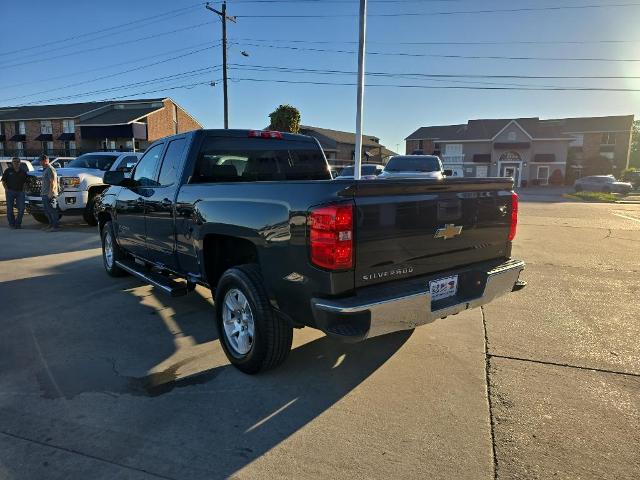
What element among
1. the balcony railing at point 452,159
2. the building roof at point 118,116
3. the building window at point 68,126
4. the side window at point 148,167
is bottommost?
the side window at point 148,167

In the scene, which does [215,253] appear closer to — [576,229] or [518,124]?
[576,229]

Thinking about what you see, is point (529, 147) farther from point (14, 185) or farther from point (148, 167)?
point (148, 167)

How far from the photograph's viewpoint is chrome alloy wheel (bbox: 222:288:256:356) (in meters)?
3.67

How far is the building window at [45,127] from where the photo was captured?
55938mm

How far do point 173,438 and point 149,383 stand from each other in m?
0.85

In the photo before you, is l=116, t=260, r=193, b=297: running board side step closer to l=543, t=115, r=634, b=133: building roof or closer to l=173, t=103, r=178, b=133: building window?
l=173, t=103, r=178, b=133: building window

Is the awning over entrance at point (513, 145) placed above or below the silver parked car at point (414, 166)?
above

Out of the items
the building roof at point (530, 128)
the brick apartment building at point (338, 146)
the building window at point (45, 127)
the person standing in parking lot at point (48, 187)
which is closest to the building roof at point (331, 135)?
the brick apartment building at point (338, 146)

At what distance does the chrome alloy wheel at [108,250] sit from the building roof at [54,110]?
170 feet

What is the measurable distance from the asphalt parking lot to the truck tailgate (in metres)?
0.93

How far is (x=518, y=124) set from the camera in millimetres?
49562

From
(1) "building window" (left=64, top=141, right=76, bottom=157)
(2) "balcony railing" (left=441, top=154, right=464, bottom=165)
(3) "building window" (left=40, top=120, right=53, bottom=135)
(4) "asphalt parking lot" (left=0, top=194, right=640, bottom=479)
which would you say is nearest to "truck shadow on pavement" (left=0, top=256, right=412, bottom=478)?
(4) "asphalt parking lot" (left=0, top=194, right=640, bottom=479)

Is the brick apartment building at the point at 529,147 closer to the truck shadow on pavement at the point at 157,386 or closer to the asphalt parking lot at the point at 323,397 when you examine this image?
the asphalt parking lot at the point at 323,397

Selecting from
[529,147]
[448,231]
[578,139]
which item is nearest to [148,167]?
[448,231]
